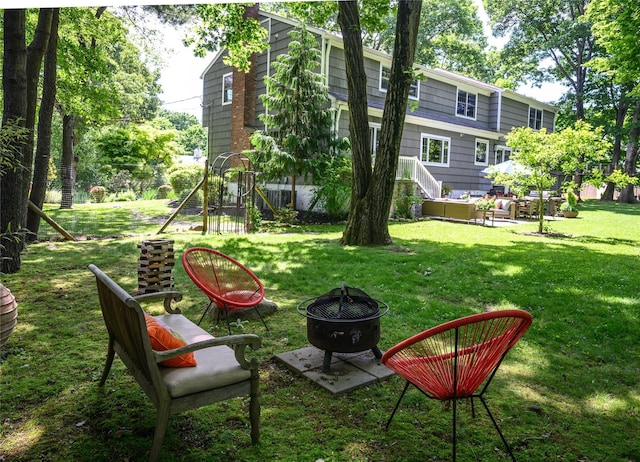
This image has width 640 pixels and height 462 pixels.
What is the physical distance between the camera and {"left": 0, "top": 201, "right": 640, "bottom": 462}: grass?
213 cm

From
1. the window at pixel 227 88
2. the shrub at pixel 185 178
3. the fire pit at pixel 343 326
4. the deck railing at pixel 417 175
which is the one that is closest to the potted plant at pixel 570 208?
the deck railing at pixel 417 175

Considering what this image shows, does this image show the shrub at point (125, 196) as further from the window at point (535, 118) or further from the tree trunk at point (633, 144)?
the tree trunk at point (633, 144)

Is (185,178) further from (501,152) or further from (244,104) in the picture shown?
(501,152)

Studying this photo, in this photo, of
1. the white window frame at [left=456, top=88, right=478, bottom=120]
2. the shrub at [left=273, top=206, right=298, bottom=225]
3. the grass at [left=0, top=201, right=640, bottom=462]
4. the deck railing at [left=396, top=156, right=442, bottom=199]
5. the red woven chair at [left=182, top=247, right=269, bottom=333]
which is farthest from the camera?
the white window frame at [left=456, top=88, right=478, bottom=120]

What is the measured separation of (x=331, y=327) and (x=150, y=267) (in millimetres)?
2600

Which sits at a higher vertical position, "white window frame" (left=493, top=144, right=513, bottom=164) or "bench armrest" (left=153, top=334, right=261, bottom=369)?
"white window frame" (left=493, top=144, right=513, bottom=164)

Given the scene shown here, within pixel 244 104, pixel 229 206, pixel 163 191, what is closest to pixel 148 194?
pixel 163 191

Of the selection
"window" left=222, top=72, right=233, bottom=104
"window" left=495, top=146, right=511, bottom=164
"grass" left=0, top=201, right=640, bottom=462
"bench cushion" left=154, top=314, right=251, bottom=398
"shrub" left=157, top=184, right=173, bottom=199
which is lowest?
"grass" left=0, top=201, right=640, bottom=462

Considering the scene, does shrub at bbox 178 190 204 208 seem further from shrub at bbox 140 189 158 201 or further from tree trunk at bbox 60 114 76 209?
tree trunk at bbox 60 114 76 209

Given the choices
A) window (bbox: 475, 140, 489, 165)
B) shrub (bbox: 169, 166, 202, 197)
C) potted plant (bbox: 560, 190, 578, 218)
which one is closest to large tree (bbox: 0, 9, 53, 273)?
→ shrub (bbox: 169, 166, 202, 197)

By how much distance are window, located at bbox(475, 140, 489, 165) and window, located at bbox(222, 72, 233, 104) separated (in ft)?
30.9

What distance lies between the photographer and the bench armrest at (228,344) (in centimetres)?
187

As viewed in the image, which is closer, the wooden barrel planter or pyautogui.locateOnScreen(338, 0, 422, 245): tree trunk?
the wooden barrel planter

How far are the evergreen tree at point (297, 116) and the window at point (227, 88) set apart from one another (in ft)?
12.5
